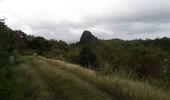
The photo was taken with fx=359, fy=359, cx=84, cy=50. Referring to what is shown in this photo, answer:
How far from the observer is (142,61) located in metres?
28.2

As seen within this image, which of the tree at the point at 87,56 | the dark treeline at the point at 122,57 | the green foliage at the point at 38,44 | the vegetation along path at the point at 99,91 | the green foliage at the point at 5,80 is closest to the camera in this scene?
the green foliage at the point at 5,80

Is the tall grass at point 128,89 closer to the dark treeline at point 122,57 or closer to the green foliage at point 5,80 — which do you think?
the dark treeline at point 122,57

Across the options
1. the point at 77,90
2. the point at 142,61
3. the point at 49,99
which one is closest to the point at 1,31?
the point at 49,99

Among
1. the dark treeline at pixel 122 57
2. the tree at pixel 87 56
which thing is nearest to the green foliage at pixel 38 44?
the dark treeline at pixel 122 57

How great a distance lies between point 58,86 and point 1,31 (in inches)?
226

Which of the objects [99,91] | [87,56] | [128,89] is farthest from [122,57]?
[128,89]

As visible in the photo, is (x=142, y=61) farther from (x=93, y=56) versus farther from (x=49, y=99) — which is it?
(x=49, y=99)

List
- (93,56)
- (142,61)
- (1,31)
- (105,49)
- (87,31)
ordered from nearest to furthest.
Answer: (1,31), (142,61), (93,56), (105,49), (87,31)

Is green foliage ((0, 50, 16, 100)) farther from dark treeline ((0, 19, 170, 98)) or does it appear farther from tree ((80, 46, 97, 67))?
tree ((80, 46, 97, 67))

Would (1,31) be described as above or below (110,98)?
above

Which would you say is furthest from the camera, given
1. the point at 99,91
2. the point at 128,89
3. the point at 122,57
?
the point at 122,57

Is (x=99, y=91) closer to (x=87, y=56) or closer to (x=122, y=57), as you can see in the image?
(x=122, y=57)

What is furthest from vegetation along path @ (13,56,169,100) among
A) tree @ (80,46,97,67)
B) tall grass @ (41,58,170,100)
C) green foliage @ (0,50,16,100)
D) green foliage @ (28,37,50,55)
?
green foliage @ (28,37,50,55)

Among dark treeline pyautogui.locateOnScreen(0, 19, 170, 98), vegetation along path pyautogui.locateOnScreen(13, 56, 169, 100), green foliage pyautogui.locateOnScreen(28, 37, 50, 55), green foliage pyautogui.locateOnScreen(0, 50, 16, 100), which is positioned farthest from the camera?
green foliage pyautogui.locateOnScreen(28, 37, 50, 55)
